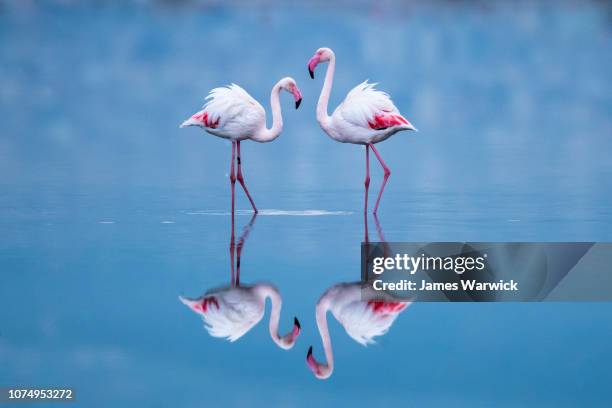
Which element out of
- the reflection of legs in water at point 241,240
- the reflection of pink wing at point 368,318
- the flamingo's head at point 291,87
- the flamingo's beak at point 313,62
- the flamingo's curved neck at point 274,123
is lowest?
the reflection of pink wing at point 368,318

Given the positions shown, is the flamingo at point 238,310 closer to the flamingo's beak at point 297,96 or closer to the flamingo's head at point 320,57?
the flamingo's beak at point 297,96

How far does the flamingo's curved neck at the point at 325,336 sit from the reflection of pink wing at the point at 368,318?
0.09 metres

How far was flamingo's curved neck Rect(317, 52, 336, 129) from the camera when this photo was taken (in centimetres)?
998

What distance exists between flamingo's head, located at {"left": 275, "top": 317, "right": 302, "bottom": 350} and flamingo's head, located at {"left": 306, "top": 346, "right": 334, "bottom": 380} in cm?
20

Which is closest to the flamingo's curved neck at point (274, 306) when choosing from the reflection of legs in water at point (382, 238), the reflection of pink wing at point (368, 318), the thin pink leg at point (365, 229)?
the reflection of pink wing at point (368, 318)

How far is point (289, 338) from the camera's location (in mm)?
5789

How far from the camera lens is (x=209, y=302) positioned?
6.32 meters

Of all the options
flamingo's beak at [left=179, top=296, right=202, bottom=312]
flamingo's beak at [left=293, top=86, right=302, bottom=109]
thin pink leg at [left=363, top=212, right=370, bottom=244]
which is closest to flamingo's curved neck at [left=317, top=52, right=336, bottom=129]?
flamingo's beak at [left=293, top=86, right=302, bottom=109]

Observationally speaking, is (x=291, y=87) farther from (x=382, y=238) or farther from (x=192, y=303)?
(x=192, y=303)

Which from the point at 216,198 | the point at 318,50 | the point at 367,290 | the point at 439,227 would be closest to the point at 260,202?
the point at 216,198

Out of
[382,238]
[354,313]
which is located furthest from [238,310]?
[382,238]

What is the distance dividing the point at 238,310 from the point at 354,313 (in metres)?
0.60

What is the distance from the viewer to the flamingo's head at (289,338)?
5.69 meters

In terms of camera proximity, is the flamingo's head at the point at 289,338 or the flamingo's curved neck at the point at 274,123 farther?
the flamingo's curved neck at the point at 274,123
